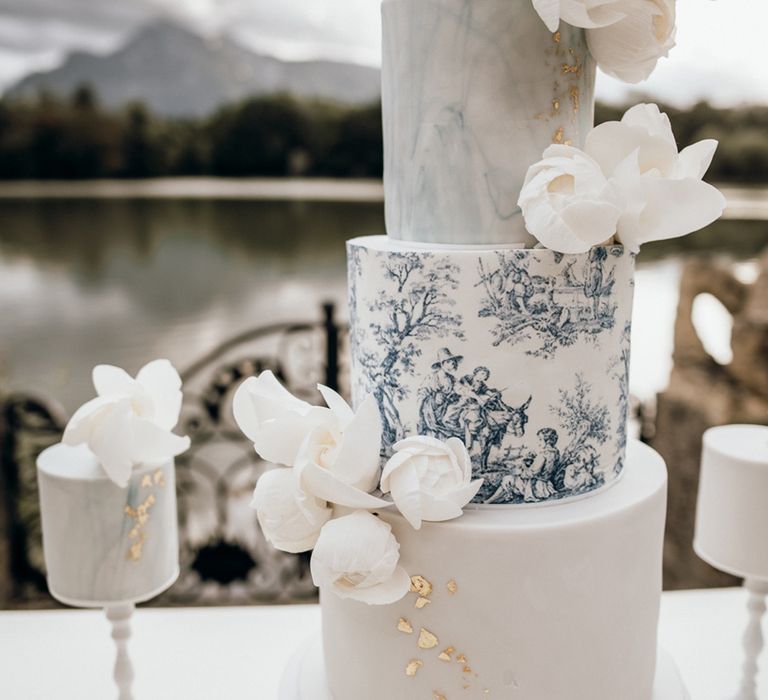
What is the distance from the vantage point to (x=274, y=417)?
2.71 ft

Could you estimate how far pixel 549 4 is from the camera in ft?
2.33

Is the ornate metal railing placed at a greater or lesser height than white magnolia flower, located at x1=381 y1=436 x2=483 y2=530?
lesser

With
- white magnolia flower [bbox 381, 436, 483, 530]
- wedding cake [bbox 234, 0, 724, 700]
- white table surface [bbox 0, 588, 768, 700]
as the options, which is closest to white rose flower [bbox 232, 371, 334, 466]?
wedding cake [bbox 234, 0, 724, 700]

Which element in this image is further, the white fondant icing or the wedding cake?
the white fondant icing

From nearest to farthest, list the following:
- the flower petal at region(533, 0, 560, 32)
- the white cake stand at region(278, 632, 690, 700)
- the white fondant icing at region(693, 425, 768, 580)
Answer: the flower petal at region(533, 0, 560, 32), the white cake stand at region(278, 632, 690, 700), the white fondant icing at region(693, 425, 768, 580)

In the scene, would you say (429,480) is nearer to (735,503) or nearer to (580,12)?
(580,12)

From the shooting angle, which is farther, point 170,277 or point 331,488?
point 170,277

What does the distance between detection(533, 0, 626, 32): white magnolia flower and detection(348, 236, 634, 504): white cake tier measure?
24 cm

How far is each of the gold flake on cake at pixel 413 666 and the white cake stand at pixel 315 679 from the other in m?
0.19

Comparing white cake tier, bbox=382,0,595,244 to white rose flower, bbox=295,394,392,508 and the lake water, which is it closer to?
white rose flower, bbox=295,394,392,508

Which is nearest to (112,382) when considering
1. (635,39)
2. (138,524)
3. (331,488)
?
(138,524)

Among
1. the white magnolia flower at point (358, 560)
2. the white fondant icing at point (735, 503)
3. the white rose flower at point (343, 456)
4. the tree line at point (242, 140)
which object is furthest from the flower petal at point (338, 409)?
the tree line at point (242, 140)

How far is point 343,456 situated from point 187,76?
2876 mm

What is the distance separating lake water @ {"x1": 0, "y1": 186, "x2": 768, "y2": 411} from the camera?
306 cm
